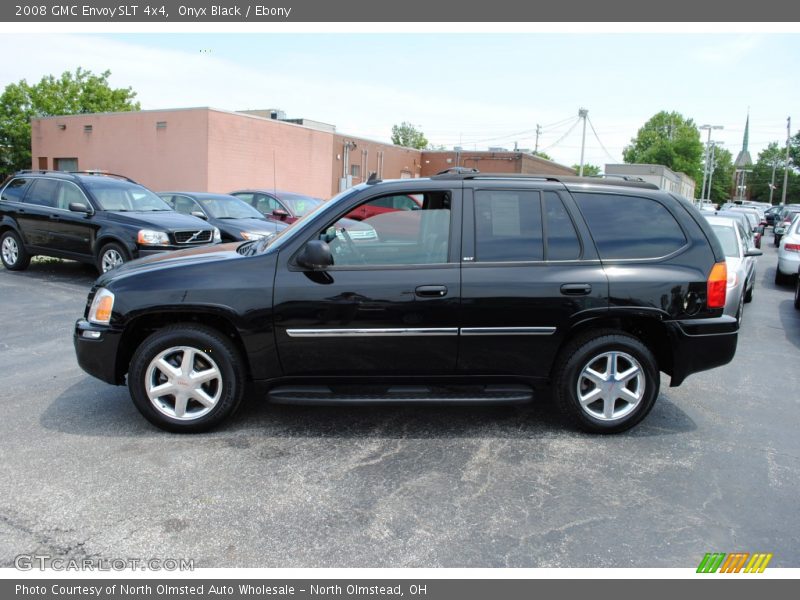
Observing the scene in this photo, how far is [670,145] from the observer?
322 ft

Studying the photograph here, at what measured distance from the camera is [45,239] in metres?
11.0

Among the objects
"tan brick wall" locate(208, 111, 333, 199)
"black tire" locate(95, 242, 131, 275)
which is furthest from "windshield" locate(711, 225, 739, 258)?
"tan brick wall" locate(208, 111, 333, 199)

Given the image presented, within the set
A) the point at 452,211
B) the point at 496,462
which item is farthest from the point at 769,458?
the point at 452,211

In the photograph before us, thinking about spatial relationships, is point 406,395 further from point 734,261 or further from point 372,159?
point 372,159

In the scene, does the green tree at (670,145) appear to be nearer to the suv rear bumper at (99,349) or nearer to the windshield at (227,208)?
the windshield at (227,208)

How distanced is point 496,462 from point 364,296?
4.56 feet

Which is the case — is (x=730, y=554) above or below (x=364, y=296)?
below

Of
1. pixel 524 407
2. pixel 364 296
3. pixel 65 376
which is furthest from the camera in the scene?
pixel 65 376

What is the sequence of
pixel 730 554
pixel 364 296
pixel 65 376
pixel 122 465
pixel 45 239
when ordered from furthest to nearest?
1. pixel 45 239
2. pixel 65 376
3. pixel 364 296
4. pixel 122 465
5. pixel 730 554

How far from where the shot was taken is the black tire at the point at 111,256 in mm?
9961

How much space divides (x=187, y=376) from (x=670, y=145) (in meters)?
106

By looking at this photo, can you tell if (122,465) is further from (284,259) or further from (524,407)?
(524,407)

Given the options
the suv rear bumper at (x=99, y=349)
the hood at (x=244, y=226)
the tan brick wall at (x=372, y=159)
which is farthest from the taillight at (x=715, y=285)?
the tan brick wall at (x=372, y=159)

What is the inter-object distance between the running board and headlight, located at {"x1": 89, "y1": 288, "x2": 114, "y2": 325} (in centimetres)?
125
